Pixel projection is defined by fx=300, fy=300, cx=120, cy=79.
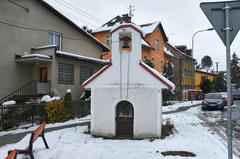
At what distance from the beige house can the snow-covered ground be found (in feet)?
28.5

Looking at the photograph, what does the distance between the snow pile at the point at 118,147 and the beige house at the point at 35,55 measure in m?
8.72

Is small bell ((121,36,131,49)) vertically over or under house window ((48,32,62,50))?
under

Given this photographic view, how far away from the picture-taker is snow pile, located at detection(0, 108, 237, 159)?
8.35m

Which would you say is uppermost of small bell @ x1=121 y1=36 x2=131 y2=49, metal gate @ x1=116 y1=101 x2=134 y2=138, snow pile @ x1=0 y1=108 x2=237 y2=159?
small bell @ x1=121 y1=36 x2=131 y2=49

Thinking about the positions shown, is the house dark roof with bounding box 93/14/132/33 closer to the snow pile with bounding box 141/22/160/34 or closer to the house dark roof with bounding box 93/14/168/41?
the house dark roof with bounding box 93/14/168/41

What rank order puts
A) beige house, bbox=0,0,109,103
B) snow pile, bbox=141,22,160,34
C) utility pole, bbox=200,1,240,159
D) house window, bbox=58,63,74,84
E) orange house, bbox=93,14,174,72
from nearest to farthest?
1. utility pole, bbox=200,1,240,159
2. beige house, bbox=0,0,109,103
3. house window, bbox=58,63,74,84
4. orange house, bbox=93,14,174,72
5. snow pile, bbox=141,22,160,34

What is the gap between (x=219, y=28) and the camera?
475 cm

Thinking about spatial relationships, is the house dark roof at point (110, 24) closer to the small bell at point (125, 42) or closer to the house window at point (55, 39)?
the house window at point (55, 39)

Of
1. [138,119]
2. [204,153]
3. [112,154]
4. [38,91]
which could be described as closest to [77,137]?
[138,119]

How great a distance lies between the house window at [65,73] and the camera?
21328 mm

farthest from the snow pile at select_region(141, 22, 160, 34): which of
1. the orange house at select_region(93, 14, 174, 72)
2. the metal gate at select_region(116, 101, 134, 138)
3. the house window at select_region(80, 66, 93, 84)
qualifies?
the metal gate at select_region(116, 101, 134, 138)

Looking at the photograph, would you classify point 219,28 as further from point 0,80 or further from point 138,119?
point 0,80

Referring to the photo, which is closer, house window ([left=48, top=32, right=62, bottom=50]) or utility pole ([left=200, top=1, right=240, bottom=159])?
utility pole ([left=200, top=1, right=240, bottom=159])

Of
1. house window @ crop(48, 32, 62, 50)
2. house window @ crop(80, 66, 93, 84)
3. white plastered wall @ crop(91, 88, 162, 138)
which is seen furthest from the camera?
house window @ crop(80, 66, 93, 84)
